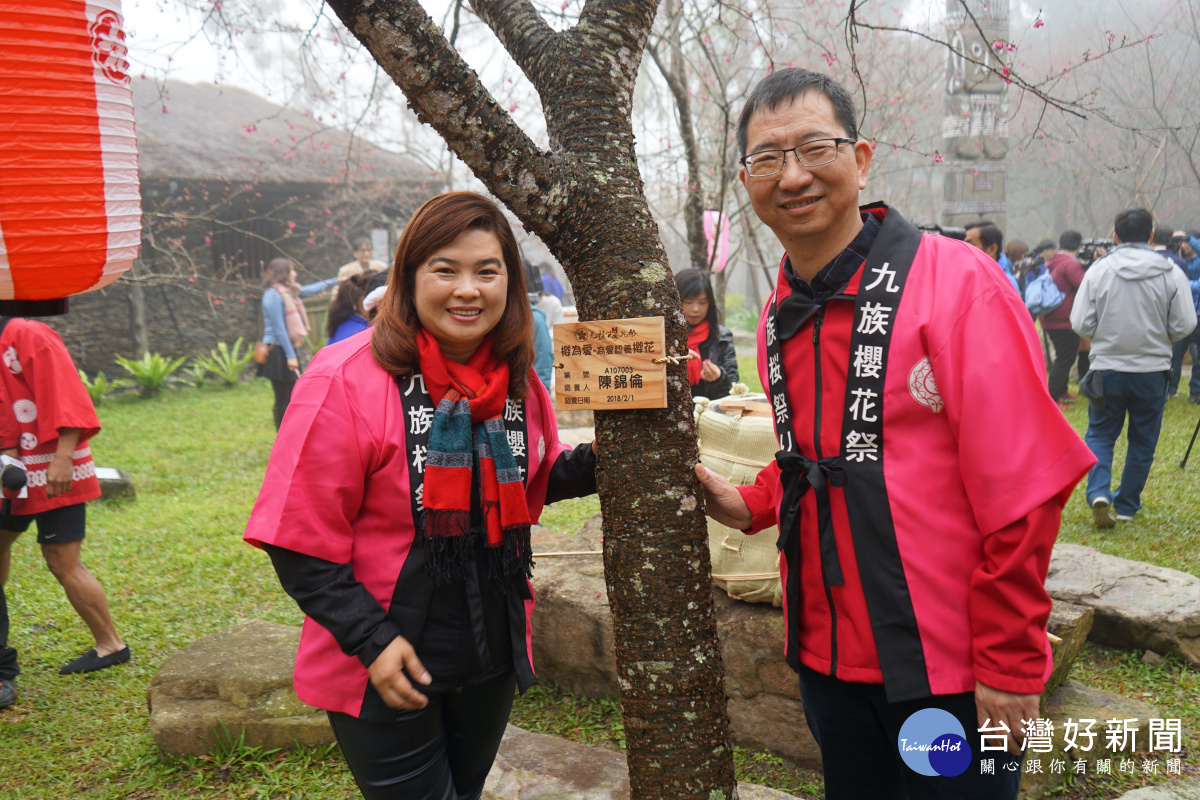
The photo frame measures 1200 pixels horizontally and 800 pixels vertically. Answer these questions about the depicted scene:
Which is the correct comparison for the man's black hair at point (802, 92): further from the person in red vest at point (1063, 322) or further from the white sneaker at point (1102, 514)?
the person in red vest at point (1063, 322)

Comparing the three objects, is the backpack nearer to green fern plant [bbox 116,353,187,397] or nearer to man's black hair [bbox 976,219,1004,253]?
man's black hair [bbox 976,219,1004,253]

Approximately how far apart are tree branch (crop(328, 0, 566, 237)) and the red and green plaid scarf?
398mm

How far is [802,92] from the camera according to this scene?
1.72 metres

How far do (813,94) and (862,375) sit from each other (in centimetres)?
61

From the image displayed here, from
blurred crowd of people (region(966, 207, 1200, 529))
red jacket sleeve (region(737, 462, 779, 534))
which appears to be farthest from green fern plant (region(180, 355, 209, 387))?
red jacket sleeve (region(737, 462, 779, 534))

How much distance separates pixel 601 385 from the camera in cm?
192

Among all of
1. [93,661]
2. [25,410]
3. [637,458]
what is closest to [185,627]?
[93,661]

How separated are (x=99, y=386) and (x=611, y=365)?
13.5 metres

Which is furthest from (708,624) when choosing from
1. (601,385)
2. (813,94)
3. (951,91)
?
(951,91)

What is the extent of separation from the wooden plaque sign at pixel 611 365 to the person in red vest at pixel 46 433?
3.00 m

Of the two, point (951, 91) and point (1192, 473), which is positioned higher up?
point (951, 91)

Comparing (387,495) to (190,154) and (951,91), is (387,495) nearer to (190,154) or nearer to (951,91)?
(951,91)

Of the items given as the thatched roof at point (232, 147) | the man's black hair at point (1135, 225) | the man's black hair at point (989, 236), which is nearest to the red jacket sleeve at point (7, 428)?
the man's black hair at point (989, 236)

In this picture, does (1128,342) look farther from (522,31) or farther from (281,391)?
(281,391)
